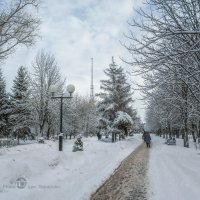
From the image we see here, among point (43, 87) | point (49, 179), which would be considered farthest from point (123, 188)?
point (43, 87)

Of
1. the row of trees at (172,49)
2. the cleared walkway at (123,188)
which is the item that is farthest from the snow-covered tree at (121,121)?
the cleared walkway at (123,188)


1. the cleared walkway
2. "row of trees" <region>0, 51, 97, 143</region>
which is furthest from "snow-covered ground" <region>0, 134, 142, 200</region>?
"row of trees" <region>0, 51, 97, 143</region>

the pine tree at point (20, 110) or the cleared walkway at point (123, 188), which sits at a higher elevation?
the pine tree at point (20, 110)

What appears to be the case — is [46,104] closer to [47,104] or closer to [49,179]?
[47,104]

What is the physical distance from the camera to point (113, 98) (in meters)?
43.2

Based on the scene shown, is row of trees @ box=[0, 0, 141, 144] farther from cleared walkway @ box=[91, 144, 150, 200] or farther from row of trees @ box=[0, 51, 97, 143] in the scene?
cleared walkway @ box=[91, 144, 150, 200]

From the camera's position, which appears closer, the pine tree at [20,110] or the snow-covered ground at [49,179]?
the snow-covered ground at [49,179]

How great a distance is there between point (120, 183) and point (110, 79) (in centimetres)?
3582

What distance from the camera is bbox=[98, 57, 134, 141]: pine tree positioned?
1668 inches

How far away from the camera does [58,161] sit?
39.4 ft

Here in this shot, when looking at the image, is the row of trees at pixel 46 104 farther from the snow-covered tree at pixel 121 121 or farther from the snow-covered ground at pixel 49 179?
the snow-covered ground at pixel 49 179

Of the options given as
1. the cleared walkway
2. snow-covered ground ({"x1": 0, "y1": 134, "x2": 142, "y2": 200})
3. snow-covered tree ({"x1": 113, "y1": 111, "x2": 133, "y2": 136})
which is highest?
snow-covered tree ({"x1": 113, "y1": 111, "x2": 133, "y2": 136})

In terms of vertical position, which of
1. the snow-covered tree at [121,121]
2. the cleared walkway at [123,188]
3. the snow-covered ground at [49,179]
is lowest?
the cleared walkway at [123,188]

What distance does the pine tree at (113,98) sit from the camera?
42375 millimetres
